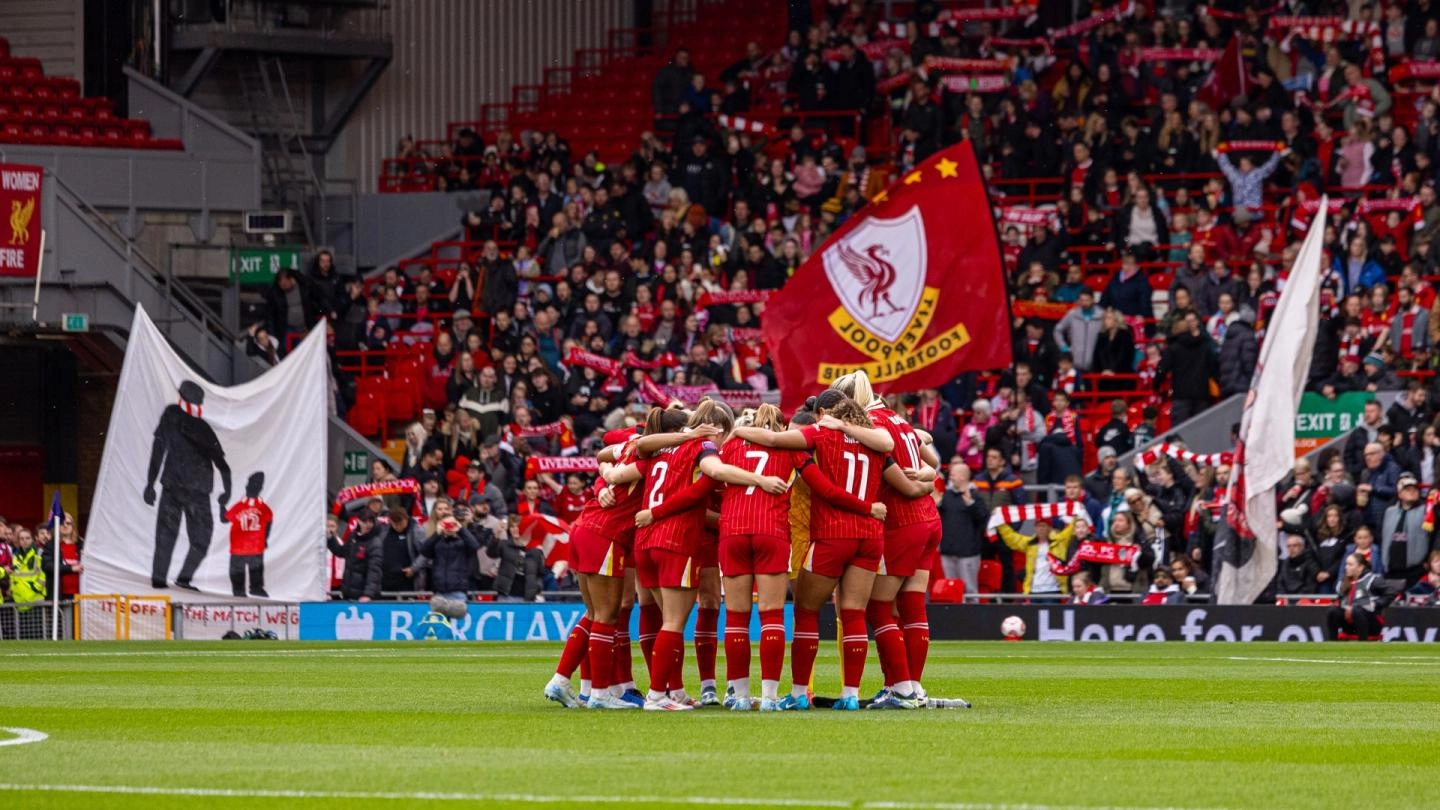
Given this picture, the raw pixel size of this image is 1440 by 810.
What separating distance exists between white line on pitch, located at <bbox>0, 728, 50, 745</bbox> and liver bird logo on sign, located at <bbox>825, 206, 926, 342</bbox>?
16.4 meters

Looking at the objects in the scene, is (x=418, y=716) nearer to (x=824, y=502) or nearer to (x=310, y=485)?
(x=824, y=502)

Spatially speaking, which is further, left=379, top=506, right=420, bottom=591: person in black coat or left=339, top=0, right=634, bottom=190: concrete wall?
left=339, top=0, right=634, bottom=190: concrete wall

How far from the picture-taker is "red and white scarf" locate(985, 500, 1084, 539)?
25.7 m

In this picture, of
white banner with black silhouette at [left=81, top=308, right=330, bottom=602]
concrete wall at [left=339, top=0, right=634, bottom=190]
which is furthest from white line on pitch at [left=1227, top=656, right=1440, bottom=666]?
concrete wall at [left=339, top=0, right=634, bottom=190]

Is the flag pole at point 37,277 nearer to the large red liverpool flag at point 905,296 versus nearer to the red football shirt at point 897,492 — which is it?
the large red liverpool flag at point 905,296

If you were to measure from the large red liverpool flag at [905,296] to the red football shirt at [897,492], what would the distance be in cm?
1278

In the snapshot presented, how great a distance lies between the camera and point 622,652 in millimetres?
13797

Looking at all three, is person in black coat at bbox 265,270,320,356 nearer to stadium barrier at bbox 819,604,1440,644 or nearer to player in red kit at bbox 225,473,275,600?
player in red kit at bbox 225,473,275,600

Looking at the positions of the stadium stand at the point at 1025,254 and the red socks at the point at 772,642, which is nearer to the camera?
the red socks at the point at 772,642

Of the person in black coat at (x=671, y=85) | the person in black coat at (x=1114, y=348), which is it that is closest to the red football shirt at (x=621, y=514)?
the person in black coat at (x=1114, y=348)

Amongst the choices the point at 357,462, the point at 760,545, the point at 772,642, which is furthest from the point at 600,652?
the point at 357,462

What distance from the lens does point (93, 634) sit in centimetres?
2800

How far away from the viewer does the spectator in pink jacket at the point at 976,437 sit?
28031mm

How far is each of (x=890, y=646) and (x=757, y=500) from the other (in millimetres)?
1243
